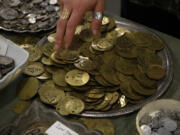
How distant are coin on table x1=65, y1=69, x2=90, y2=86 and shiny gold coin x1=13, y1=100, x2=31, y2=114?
0.78 feet

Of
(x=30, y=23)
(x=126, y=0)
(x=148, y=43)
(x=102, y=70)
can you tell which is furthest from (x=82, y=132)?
(x=126, y=0)

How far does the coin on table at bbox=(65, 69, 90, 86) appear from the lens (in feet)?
→ 3.89

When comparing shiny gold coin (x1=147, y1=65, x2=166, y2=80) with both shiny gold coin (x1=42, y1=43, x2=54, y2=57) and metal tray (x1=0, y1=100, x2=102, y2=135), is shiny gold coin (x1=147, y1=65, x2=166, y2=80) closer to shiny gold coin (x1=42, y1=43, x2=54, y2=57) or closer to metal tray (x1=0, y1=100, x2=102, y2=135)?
metal tray (x1=0, y1=100, x2=102, y2=135)

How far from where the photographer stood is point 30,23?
5.26ft

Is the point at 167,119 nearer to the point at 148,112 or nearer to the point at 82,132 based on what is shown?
the point at 148,112

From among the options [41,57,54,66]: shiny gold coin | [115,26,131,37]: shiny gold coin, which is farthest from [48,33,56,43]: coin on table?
[115,26,131,37]: shiny gold coin

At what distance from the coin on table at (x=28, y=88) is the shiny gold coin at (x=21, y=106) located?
2 cm

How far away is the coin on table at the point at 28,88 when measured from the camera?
1259 mm


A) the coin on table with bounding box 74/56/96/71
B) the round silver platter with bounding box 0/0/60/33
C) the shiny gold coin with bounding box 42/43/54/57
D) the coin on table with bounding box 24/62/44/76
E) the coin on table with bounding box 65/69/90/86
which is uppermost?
the round silver platter with bounding box 0/0/60/33

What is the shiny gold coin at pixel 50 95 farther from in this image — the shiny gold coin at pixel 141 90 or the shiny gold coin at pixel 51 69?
the shiny gold coin at pixel 141 90

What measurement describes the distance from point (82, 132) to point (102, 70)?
0.32 metres

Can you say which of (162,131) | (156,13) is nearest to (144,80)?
(162,131)

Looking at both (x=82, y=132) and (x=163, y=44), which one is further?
(x=163, y=44)

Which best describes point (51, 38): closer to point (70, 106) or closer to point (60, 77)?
point (60, 77)
